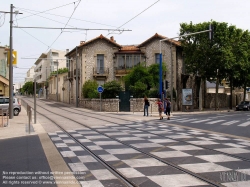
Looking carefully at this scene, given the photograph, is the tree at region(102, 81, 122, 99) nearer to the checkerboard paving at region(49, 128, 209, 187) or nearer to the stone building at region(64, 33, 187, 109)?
the stone building at region(64, 33, 187, 109)

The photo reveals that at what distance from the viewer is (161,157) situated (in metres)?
9.23

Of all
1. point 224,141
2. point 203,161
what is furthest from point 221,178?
point 224,141

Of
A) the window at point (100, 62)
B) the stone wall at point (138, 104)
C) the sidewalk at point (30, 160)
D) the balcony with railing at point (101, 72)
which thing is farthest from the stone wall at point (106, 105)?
the sidewalk at point (30, 160)

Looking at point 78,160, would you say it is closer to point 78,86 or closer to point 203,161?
point 203,161

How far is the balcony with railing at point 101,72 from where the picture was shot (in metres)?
42.1

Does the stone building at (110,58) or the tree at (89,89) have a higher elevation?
the stone building at (110,58)

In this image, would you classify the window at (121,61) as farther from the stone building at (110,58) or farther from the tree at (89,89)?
the tree at (89,89)

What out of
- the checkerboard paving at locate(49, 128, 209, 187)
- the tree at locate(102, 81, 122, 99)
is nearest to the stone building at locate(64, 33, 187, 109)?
the tree at locate(102, 81, 122, 99)

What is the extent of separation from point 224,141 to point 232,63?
86.9 feet

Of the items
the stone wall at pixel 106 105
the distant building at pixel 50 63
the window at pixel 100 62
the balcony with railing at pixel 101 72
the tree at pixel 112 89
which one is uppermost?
the distant building at pixel 50 63

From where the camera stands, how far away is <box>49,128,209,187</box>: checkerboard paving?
21.9ft

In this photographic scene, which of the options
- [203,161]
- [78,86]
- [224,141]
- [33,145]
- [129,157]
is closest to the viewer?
[203,161]

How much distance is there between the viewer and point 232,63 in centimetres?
3728

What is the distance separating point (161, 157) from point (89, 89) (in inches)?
1246
